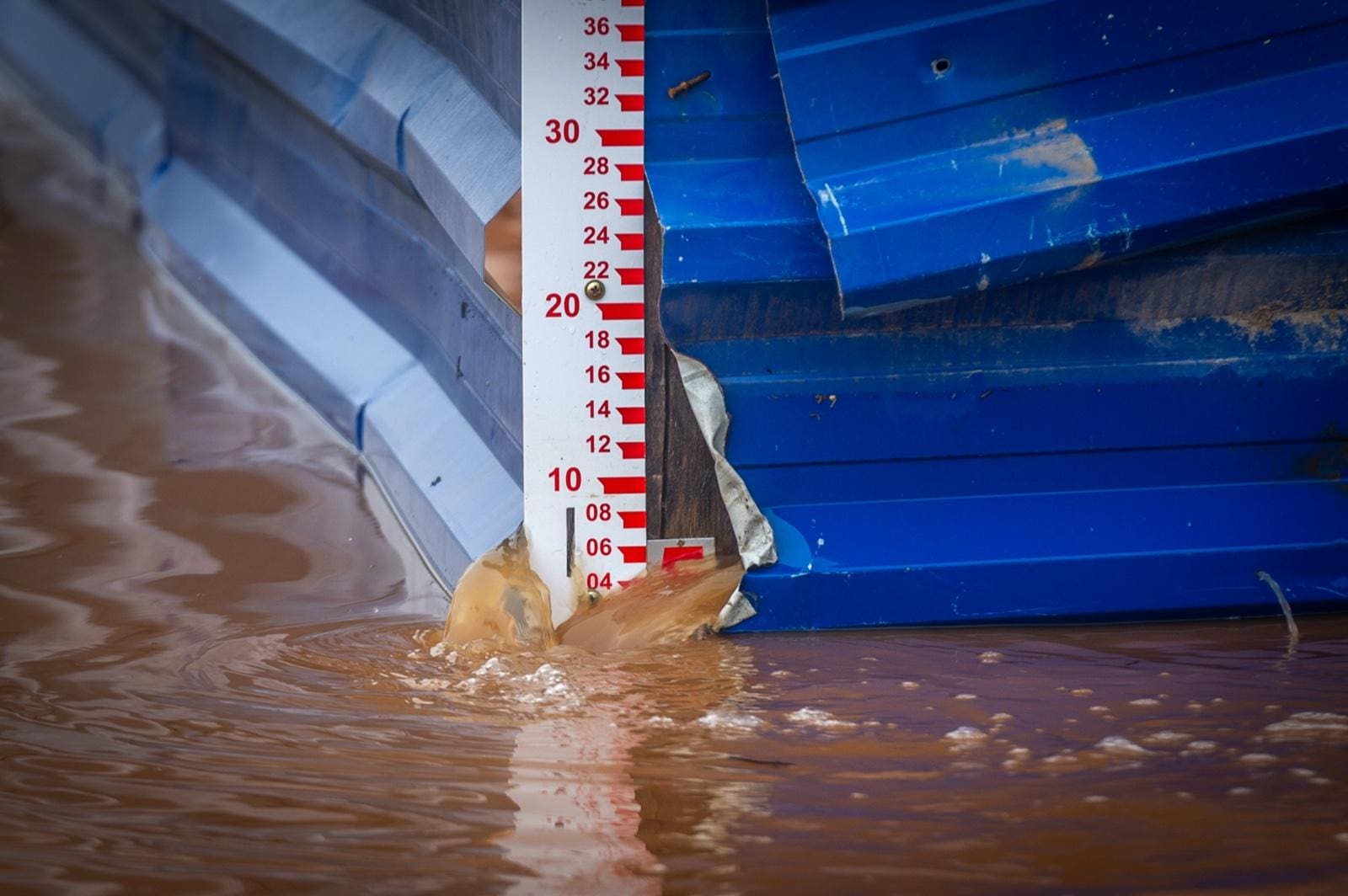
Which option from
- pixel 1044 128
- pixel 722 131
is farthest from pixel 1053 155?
pixel 722 131

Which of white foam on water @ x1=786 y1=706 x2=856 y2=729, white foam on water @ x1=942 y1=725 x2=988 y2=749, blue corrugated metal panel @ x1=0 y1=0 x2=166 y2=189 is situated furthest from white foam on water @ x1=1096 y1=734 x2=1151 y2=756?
blue corrugated metal panel @ x1=0 y1=0 x2=166 y2=189

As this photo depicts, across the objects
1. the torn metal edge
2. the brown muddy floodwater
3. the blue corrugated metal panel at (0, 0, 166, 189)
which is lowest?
the brown muddy floodwater

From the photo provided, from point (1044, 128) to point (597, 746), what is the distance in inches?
46.1

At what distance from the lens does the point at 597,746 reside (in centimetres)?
161

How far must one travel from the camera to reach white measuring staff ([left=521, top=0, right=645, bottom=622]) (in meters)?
2.26

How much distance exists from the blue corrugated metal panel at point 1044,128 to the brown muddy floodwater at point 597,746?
23.8 inches

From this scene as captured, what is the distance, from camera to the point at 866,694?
1774 mm

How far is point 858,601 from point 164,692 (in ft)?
3.37

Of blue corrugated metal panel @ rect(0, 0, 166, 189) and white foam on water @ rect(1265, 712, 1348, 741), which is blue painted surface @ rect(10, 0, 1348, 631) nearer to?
white foam on water @ rect(1265, 712, 1348, 741)

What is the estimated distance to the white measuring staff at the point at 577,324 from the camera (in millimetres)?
2260

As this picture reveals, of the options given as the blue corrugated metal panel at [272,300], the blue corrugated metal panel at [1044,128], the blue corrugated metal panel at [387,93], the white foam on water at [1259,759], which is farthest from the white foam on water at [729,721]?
the blue corrugated metal panel at [272,300]

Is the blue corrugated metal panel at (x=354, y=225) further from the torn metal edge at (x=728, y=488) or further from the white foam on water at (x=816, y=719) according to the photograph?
the white foam on water at (x=816, y=719)

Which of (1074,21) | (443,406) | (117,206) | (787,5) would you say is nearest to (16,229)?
(117,206)

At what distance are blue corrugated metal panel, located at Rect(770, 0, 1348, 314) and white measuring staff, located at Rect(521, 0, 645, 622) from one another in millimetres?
358
